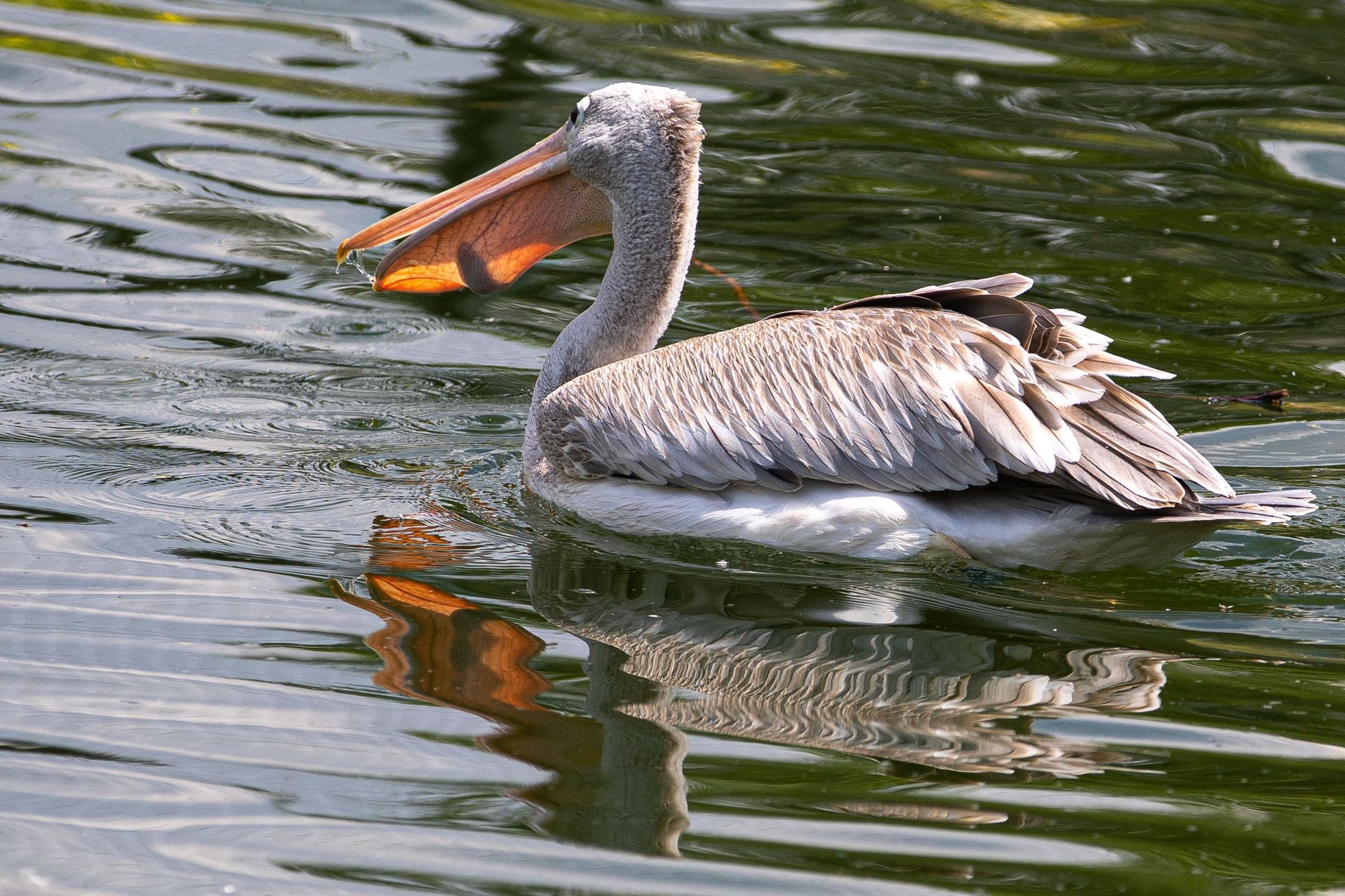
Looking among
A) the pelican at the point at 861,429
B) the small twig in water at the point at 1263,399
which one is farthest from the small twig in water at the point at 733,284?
the small twig in water at the point at 1263,399

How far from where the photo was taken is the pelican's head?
4594 millimetres

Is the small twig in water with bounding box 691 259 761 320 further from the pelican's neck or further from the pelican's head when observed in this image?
the pelican's neck

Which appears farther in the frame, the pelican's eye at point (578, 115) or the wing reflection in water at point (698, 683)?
the pelican's eye at point (578, 115)

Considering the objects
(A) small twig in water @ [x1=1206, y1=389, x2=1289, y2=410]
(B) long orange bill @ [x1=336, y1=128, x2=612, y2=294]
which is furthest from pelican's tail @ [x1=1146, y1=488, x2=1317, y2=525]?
(B) long orange bill @ [x1=336, y1=128, x2=612, y2=294]

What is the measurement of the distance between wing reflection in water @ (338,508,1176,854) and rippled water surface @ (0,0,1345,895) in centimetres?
1

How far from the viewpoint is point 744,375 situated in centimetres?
423

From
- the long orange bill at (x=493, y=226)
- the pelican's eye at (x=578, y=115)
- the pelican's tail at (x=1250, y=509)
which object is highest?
the pelican's eye at (x=578, y=115)

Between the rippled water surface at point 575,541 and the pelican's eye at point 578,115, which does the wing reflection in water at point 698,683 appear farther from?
the pelican's eye at point 578,115

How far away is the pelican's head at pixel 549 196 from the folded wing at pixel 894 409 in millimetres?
577

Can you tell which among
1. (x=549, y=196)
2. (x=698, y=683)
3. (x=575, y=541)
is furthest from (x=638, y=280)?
(x=698, y=683)

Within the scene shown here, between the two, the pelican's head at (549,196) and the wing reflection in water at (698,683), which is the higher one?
the pelican's head at (549,196)

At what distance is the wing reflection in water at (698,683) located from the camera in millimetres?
3021

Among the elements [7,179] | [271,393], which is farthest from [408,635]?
[7,179]

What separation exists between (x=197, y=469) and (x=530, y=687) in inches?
67.1
